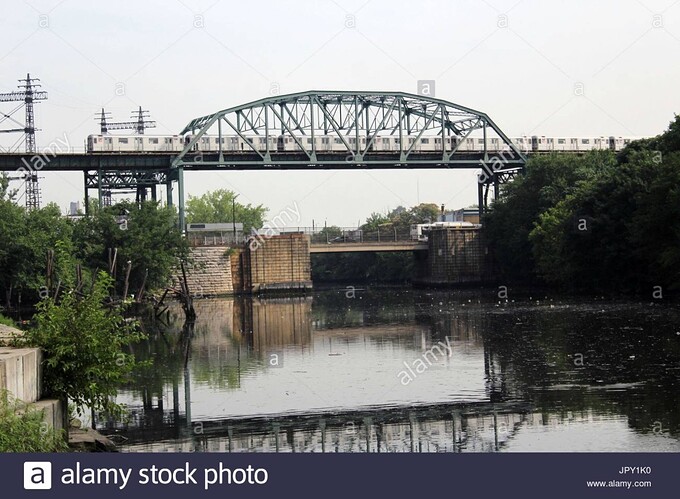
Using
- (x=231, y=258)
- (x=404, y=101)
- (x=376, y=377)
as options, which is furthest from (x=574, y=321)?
(x=404, y=101)

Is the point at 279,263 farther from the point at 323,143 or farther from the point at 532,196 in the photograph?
the point at 532,196

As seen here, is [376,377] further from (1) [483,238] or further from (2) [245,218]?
(2) [245,218]

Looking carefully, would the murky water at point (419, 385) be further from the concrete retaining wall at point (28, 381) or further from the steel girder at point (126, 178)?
the steel girder at point (126, 178)

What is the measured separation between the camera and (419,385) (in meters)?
32.0

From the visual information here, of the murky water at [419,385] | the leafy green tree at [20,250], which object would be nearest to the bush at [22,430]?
the murky water at [419,385]

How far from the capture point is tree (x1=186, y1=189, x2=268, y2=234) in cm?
14638

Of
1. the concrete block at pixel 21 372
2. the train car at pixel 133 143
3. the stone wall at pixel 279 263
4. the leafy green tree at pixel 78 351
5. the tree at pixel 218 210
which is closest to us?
the concrete block at pixel 21 372

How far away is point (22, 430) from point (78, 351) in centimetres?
454

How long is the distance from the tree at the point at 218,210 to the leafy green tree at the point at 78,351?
121592 millimetres

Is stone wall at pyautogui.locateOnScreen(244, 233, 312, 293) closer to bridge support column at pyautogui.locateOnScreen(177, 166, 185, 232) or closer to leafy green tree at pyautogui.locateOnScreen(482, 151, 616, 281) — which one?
bridge support column at pyautogui.locateOnScreen(177, 166, 185, 232)

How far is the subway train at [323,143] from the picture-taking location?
318 feet

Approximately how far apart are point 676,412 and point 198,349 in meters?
24.2

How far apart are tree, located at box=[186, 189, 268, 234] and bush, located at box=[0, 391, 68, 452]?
4934 inches

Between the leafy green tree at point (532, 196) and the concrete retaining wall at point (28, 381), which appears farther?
the leafy green tree at point (532, 196)
